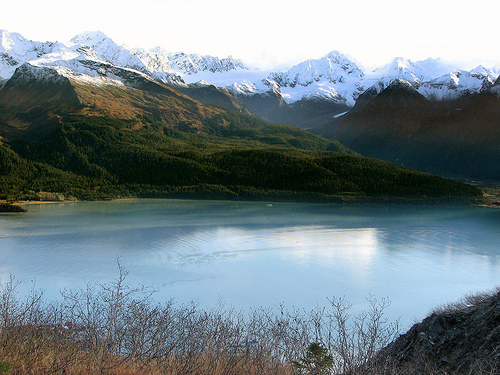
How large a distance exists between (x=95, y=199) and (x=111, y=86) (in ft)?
332

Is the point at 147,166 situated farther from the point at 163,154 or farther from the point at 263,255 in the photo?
the point at 263,255

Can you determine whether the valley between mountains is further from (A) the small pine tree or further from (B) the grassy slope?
(A) the small pine tree

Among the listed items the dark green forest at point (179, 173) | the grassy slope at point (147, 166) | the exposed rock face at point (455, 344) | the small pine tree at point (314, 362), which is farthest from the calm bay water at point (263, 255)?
the grassy slope at point (147, 166)

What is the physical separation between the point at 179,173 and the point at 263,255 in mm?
69553

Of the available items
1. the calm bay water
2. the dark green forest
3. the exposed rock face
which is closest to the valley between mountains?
the dark green forest

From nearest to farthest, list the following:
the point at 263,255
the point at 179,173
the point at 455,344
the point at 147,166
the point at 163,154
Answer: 1. the point at 455,344
2. the point at 263,255
3. the point at 179,173
4. the point at 147,166
5. the point at 163,154

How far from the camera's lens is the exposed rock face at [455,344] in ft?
34.4

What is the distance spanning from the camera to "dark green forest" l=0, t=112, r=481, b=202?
91625 mm

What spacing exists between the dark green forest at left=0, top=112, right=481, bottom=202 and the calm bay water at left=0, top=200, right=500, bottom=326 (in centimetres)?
2195

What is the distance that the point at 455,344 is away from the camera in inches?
465

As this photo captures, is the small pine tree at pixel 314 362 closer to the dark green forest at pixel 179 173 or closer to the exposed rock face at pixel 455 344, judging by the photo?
the exposed rock face at pixel 455 344

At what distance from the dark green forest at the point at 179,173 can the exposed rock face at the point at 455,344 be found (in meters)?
77.3

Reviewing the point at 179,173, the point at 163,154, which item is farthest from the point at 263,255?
the point at 163,154

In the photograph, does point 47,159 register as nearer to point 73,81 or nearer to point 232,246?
point 73,81
